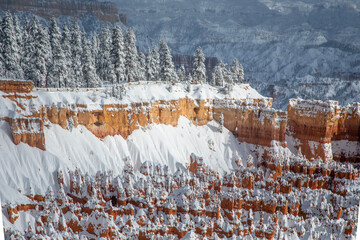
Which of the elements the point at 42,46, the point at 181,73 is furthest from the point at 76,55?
the point at 181,73

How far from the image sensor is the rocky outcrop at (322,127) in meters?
23.0

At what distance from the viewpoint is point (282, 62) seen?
666 inches

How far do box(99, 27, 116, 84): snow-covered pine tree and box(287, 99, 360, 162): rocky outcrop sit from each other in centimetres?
1451

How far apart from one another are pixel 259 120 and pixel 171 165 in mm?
8169

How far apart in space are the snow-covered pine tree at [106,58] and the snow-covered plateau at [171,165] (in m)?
3.32

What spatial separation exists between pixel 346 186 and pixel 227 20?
35.4ft

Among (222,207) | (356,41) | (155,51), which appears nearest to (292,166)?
(222,207)

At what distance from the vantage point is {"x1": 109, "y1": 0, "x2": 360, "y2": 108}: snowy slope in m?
10.4

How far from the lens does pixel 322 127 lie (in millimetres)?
23734

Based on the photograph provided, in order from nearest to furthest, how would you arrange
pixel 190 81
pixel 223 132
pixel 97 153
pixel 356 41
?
pixel 356 41 → pixel 97 153 → pixel 223 132 → pixel 190 81

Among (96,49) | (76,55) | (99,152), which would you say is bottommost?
(99,152)

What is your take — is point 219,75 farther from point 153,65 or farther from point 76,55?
point 76,55

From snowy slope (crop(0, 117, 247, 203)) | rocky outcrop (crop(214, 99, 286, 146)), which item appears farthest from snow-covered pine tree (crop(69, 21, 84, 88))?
rocky outcrop (crop(214, 99, 286, 146))

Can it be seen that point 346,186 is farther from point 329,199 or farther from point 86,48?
point 86,48
